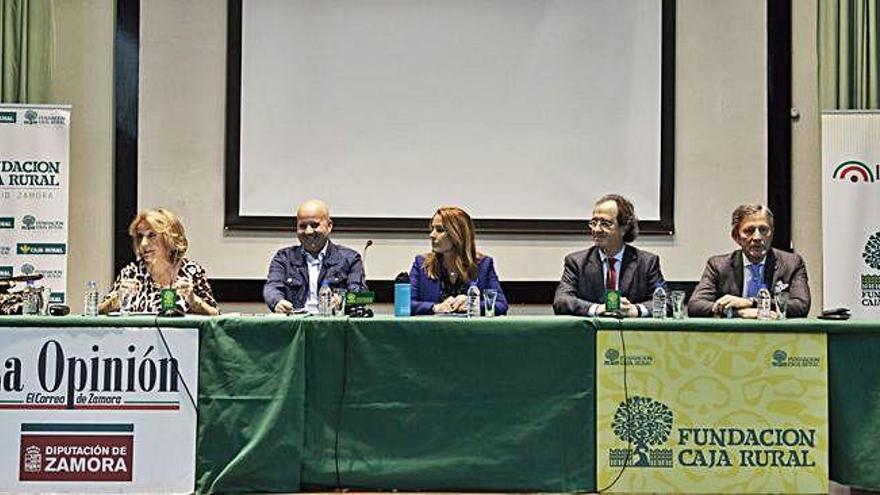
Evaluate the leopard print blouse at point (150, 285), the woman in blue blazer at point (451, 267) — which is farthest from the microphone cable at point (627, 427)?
the leopard print blouse at point (150, 285)

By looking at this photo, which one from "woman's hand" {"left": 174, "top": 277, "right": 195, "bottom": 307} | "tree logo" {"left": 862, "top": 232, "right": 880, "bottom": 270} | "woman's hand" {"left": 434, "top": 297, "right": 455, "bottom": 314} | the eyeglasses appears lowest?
"woman's hand" {"left": 434, "top": 297, "right": 455, "bottom": 314}

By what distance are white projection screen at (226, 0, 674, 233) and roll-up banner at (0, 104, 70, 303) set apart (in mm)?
855

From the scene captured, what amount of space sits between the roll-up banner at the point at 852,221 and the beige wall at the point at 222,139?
1.02ft

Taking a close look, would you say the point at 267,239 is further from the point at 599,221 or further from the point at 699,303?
the point at 699,303

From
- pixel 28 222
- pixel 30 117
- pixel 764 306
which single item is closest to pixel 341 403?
pixel 764 306

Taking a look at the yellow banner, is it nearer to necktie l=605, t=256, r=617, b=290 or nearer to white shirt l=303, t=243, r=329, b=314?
necktie l=605, t=256, r=617, b=290

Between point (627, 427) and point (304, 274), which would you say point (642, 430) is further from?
point (304, 274)

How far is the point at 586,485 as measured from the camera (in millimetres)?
3762

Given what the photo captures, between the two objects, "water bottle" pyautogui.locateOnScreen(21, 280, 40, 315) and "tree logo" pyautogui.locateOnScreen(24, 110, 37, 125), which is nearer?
"water bottle" pyautogui.locateOnScreen(21, 280, 40, 315)

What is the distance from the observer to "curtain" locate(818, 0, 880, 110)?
18.9ft

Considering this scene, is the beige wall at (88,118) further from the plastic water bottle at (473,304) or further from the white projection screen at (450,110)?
the plastic water bottle at (473,304)

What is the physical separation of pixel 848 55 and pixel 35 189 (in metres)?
4.32

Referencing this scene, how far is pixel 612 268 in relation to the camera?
15.1 ft

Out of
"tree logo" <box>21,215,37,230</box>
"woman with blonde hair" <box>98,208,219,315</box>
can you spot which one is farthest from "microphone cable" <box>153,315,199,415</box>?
"tree logo" <box>21,215,37,230</box>
